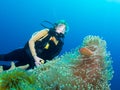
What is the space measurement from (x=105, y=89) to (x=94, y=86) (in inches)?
7.9

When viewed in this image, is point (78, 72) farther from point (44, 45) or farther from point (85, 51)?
point (44, 45)

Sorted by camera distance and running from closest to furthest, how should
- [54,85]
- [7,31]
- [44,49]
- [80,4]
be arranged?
[54,85] → [44,49] → [7,31] → [80,4]

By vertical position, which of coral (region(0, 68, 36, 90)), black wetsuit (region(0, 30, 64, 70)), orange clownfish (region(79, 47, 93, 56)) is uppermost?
black wetsuit (region(0, 30, 64, 70))

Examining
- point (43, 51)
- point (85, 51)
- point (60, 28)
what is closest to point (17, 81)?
point (85, 51)

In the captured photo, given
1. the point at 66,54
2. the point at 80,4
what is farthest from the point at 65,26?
the point at 80,4

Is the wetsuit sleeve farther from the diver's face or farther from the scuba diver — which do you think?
the diver's face

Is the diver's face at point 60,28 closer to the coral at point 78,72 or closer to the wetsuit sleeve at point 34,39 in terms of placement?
the wetsuit sleeve at point 34,39

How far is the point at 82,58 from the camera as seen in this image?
4004mm

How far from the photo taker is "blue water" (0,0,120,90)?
5447cm

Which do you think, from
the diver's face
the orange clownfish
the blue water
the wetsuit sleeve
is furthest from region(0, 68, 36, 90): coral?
the blue water

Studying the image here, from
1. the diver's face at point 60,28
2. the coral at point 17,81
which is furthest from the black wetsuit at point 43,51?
the coral at point 17,81

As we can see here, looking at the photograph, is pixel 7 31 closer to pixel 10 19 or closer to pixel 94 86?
pixel 10 19

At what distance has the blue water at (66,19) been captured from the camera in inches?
2144

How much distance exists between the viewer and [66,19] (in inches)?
2452
